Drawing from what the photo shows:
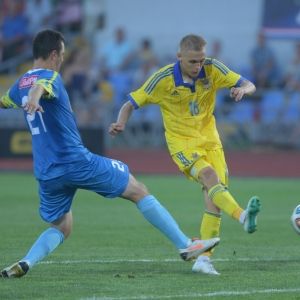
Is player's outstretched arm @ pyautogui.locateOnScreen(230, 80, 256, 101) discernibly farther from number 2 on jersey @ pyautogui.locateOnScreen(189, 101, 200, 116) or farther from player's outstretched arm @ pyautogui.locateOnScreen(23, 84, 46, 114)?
player's outstretched arm @ pyautogui.locateOnScreen(23, 84, 46, 114)

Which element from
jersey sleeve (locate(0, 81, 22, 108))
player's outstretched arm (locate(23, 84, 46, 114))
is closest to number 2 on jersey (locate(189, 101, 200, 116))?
jersey sleeve (locate(0, 81, 22, 108))

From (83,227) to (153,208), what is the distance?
3.84 metres

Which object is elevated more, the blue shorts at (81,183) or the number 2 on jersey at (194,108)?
the number 2 on jersey at (194,108)

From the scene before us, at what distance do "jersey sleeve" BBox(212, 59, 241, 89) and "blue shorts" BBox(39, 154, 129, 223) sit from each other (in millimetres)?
1381

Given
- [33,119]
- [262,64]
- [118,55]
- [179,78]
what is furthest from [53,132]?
[118,55]

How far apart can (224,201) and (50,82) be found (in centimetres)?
182

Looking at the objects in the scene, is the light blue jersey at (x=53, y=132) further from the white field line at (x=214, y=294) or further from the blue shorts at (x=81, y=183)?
the white field line at (x=214, y=294)

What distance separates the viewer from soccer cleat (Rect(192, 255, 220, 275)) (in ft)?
28.6

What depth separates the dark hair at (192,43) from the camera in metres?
9.02

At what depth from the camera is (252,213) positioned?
27.4 ft

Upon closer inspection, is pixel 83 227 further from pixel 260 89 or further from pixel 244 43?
pixel 244 43

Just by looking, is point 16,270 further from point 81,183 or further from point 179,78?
point 179,78

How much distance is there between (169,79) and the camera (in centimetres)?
937

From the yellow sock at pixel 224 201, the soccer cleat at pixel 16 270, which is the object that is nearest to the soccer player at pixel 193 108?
the yellow sock at pixel 224 201
